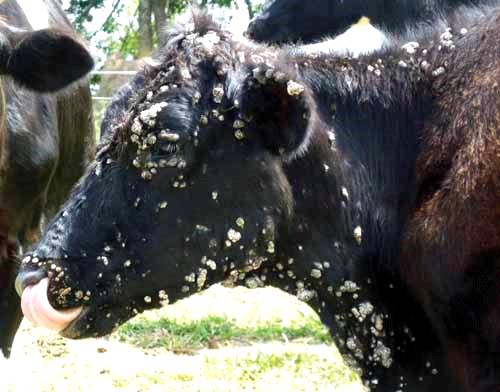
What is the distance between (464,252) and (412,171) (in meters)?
0.47

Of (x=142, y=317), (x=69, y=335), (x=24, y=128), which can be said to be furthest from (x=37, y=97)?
(x=69, y=335)

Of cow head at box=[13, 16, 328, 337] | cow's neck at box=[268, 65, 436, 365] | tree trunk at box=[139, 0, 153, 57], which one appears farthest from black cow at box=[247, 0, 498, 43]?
tree trunk at box=[139, 0, 153, 57]

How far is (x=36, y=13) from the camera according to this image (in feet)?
23.7

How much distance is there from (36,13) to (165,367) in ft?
8.32

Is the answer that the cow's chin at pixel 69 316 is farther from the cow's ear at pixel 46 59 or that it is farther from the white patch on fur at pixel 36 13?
the white patch on fur at pixel 36 13

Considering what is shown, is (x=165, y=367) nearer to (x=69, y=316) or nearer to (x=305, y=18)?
(x=305, y=18)

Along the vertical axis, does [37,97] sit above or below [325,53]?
below

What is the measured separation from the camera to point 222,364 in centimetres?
681

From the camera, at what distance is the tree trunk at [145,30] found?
2028 cm

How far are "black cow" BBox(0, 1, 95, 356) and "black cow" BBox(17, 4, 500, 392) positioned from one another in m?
2.06

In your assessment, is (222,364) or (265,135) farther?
(222,364)

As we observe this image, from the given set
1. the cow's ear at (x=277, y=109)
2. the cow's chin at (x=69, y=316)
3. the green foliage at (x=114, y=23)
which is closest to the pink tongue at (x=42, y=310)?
the cow's chin at (x=69, y=316)

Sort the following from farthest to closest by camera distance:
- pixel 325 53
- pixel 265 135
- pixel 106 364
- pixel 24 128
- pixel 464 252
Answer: pixel 106 364
pixel 24 128
pixel 325 53
pixel 265 135
pixel 464 252

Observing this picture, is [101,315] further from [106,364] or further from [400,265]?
[106,364]
